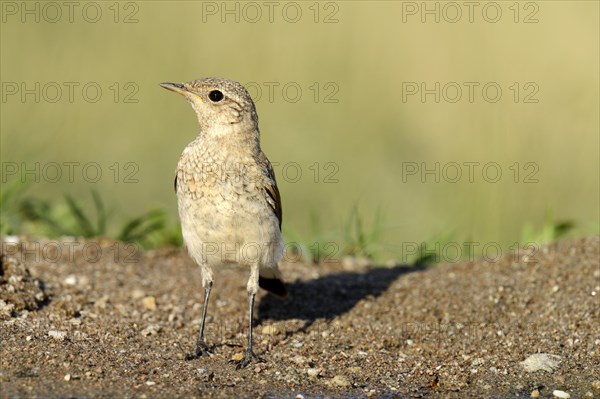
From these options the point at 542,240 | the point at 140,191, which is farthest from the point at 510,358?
the point at 140,191

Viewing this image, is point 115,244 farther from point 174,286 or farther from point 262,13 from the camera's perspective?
point 262,13

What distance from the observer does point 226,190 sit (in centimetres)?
683

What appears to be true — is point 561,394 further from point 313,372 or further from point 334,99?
point 334,99

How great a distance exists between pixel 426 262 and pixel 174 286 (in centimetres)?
282

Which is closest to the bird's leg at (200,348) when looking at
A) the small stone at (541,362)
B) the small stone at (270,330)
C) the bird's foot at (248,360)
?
the bird's foot at (248,360)

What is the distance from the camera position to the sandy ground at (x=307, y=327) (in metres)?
5.93

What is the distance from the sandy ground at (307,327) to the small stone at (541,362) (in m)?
0.02

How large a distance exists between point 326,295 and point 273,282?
2.29ft

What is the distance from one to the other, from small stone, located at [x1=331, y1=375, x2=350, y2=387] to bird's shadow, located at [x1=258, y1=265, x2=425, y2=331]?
138 cm

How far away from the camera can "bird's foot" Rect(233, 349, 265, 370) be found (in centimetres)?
635

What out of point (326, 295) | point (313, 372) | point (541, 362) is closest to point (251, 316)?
point (313, 372)

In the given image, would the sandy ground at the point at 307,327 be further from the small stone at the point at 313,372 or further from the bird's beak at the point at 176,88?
the bird's beak at the point at 176,88

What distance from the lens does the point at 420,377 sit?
6.28m

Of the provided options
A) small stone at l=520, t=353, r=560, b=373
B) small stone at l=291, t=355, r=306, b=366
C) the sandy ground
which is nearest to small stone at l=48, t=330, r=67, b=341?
the sandy ground
